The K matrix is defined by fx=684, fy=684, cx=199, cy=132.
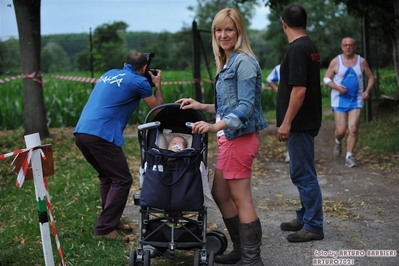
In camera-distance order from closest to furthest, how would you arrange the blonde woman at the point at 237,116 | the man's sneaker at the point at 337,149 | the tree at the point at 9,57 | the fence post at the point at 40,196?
the fence post at the point at 40,196, the blonde woman at the point at 237,116, the man's sneaker at the point at 337,149, the tree at the point at 9,57

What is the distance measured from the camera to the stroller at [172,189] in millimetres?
5391

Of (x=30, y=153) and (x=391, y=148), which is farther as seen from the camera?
(x=391, y=148)

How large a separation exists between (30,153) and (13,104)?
12521mm

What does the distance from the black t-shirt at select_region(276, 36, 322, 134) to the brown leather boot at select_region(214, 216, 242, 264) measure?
1.12 meters

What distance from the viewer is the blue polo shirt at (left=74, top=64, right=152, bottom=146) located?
648cm

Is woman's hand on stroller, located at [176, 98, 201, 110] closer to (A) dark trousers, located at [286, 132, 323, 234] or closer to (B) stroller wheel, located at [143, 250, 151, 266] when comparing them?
(B) stroller wheel, located at [143, 250, 151, 266]

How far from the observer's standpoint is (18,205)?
28.5 feet

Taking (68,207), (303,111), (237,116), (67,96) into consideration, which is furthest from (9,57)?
(237,116)

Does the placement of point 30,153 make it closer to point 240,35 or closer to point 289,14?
point 240,35

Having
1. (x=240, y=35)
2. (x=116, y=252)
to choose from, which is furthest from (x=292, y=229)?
(x=240, y=35)

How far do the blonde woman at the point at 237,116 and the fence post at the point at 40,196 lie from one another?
1.22 m

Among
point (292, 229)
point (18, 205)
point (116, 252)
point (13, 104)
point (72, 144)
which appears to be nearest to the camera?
point (116, 252)

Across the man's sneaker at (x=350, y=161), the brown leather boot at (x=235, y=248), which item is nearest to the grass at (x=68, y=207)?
the brown leather boot at (x=235, y=248)

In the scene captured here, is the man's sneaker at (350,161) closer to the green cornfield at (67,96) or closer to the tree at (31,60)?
the tree at (31,60)
